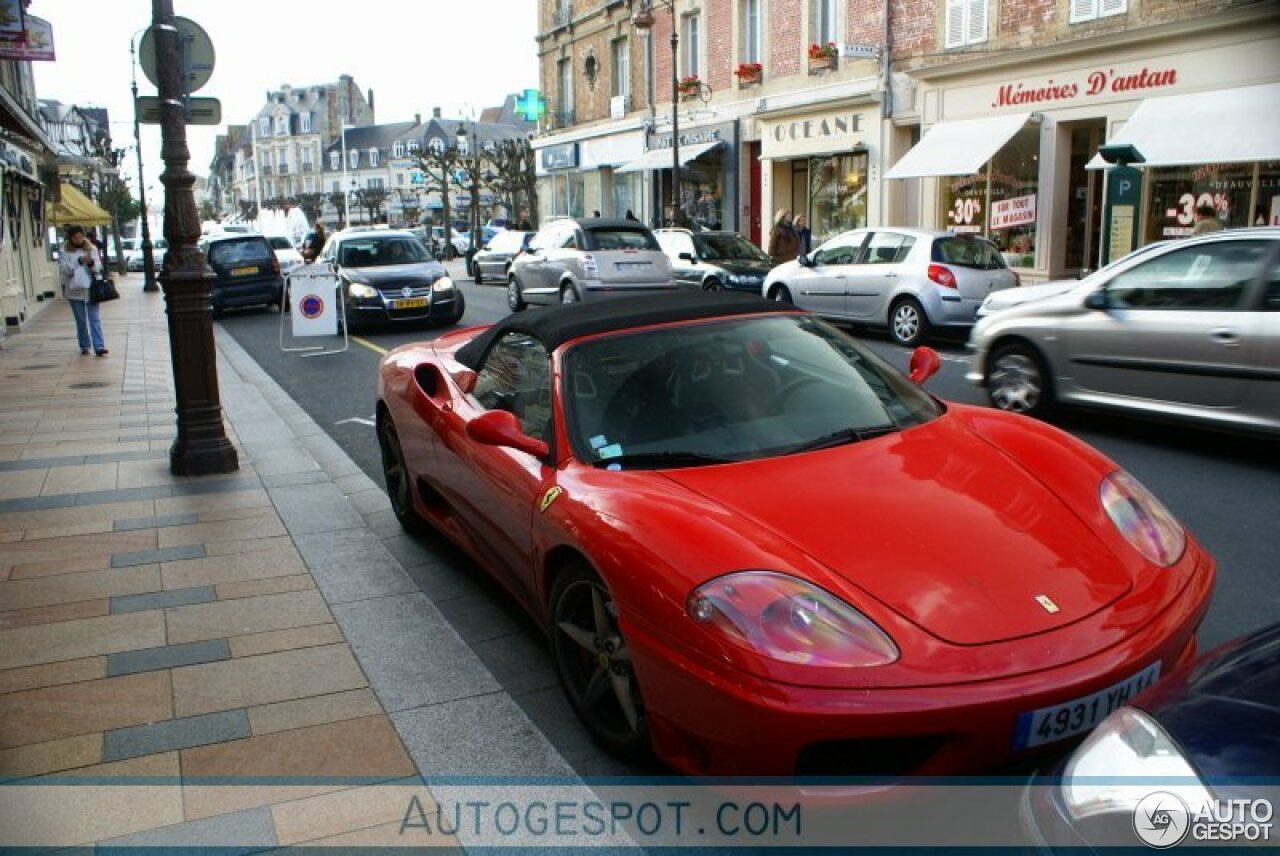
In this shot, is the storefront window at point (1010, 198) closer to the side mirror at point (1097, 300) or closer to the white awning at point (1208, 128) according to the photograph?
the white awning at point (1208, 128)

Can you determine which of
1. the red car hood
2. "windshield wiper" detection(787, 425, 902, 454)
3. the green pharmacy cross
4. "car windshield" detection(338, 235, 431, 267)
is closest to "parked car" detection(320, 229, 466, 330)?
"car windshield" detection(338, 235, 431, 267)

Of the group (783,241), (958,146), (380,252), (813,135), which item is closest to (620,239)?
(783,241)

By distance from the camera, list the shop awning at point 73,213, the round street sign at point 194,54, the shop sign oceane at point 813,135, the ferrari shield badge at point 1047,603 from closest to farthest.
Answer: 1. the ferrari shield badge at point 1047,603
2. the round street sign at point 194,54
3. the shop sign oceane at point 813,135
4. the shop awning at point 73,213

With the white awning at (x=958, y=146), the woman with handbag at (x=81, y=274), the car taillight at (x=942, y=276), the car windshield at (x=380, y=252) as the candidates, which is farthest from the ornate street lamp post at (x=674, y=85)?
the woman with handbag at (x=81, y=274)

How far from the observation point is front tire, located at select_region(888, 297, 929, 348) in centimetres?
1373

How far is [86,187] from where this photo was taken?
58.7 metres

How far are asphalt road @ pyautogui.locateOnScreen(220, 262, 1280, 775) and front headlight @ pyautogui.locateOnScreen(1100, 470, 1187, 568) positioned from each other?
907mm

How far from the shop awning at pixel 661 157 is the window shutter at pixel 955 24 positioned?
8951 millimetres

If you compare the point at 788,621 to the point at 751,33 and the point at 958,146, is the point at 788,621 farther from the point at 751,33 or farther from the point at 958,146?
the point at 751,33

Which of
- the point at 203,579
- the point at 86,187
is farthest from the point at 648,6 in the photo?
the point at 86,187

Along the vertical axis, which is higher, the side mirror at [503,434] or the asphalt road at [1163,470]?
the side mirror at [503,434]

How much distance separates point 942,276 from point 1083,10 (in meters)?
8.31

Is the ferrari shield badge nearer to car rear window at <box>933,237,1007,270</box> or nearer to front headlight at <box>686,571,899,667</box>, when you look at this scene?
front headlight at <box>686,571,899,667</box>

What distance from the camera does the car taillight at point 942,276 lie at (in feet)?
44.5
